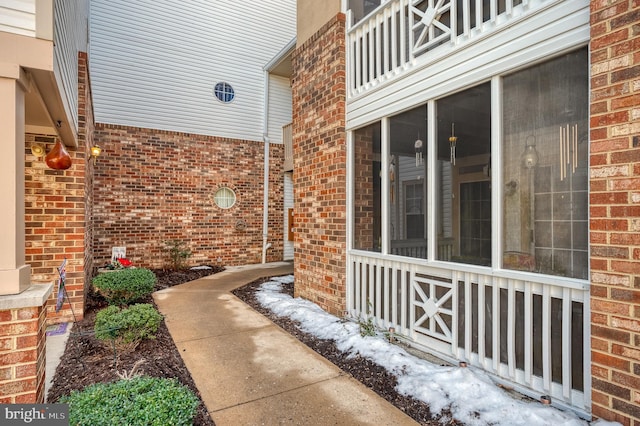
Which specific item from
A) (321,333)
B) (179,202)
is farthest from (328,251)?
(179,202)

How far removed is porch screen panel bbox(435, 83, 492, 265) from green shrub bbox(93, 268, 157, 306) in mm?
4550

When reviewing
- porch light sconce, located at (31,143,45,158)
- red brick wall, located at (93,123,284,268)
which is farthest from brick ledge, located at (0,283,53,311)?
red brick wall, located at (93,123,284,268)

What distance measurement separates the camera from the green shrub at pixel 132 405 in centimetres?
179

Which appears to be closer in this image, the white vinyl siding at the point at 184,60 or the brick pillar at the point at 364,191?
the brick pillar at the point at 364,191

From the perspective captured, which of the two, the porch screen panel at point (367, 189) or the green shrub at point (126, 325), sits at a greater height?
the porch screen panel at point (367, 189)

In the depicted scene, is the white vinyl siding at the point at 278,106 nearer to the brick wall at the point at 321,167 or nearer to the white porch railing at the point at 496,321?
the brick wall at the point at 321,167

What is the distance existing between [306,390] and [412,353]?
1.32 metres

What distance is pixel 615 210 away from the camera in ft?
7.58

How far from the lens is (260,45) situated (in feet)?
35.7

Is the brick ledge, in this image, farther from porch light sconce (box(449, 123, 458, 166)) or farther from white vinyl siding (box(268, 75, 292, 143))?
white vinyl siding (box(268, 75, 292, 143))

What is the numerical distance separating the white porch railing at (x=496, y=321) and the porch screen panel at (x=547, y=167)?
26 centimetres

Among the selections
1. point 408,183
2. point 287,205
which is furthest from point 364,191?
point 287,205

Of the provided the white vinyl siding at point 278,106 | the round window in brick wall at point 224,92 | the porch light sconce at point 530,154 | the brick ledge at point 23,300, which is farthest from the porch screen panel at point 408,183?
the round window in brick wall at point 224,92

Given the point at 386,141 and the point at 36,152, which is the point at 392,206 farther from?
the point at 36,152
